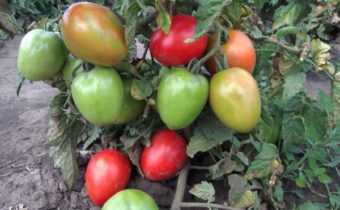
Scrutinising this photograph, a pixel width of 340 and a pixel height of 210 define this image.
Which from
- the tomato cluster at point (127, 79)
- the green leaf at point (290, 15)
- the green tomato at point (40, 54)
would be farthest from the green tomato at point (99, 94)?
the green leaf at point (290, 15)

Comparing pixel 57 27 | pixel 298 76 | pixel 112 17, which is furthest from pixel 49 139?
pixel 298 76

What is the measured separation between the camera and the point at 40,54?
1.07 meters

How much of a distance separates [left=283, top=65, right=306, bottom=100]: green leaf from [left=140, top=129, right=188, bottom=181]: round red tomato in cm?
31

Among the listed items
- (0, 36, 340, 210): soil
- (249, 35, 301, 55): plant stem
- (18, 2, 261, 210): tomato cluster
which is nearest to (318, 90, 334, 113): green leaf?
(249, 35, 301, 55): plant stem

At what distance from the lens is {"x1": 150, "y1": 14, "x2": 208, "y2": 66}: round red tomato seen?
101 centimetres

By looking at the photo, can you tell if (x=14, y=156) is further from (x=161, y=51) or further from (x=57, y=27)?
(x=161, y=51)

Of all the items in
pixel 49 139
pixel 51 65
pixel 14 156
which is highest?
pixel 51 65

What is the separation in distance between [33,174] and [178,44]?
0.69 metres

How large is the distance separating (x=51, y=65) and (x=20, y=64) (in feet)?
0.26

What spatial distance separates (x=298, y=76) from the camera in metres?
1.24

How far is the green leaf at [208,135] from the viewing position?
1.11 metres

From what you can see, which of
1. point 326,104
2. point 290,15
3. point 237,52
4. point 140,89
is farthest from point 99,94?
point 290,15

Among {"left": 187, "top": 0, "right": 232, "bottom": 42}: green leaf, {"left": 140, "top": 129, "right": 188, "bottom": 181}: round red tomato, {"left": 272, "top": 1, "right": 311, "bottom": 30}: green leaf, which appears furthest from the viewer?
{"left": 272, "top": 1, "right": 311, "bottom": 30}: green leaf

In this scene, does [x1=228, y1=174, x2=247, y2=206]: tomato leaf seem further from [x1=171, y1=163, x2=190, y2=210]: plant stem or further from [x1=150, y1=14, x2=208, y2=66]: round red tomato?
[x1=150, y1=14, x2=208, y2=66]: round red tomato
